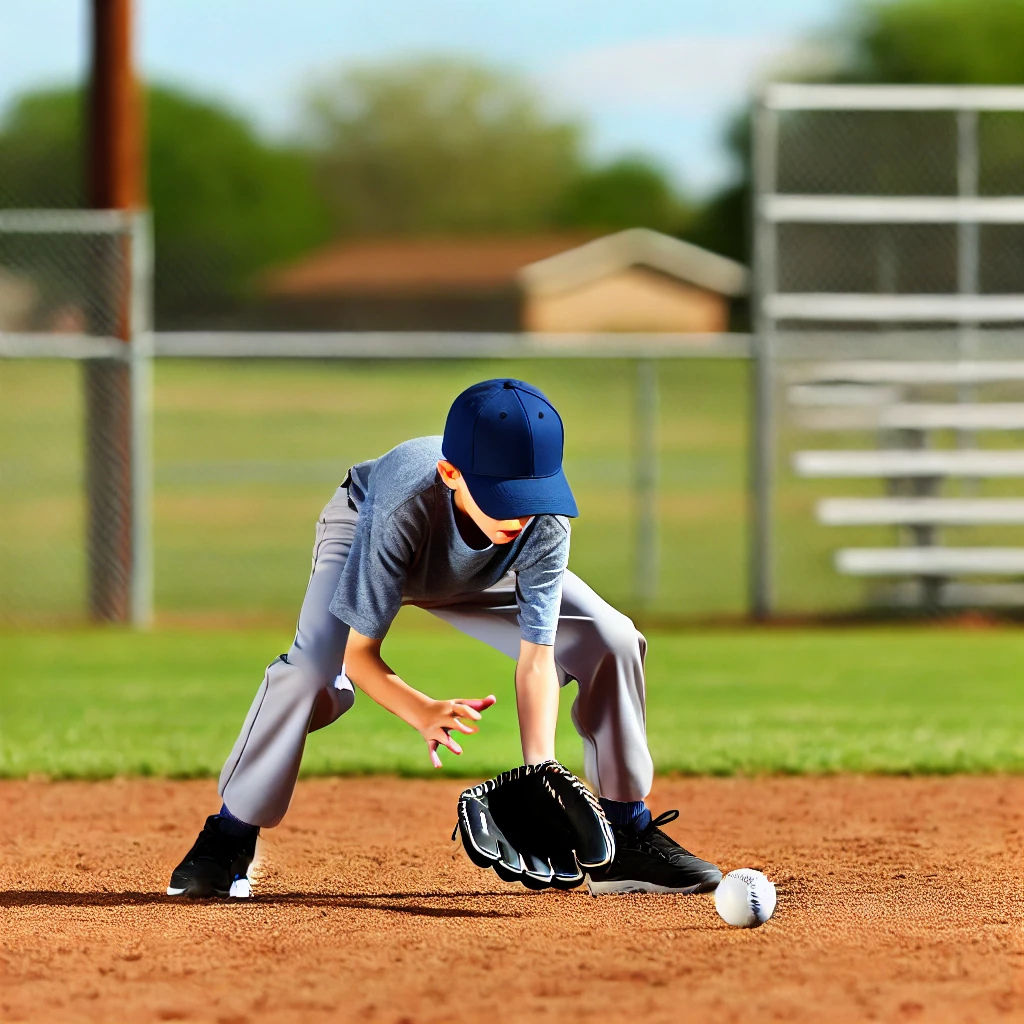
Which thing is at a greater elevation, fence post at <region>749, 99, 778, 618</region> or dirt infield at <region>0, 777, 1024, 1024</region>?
fence post at <region>749, 99, 778, 618</region>

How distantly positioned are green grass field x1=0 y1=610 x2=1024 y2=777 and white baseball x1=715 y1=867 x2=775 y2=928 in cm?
241

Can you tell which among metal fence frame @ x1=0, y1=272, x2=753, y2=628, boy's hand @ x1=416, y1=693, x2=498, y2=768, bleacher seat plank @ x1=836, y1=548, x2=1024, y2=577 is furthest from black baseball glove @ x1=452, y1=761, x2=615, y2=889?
bleacher seat plank @ x1=836, y1=548, x2=1024, y2=577

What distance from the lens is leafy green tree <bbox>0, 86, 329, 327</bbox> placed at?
52.0 metres

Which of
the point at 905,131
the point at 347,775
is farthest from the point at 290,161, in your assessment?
the point at 347,775

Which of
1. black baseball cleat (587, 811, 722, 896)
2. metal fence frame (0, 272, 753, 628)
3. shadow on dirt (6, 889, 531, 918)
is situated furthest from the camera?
metal fence frame (0, 272, 753, 628)

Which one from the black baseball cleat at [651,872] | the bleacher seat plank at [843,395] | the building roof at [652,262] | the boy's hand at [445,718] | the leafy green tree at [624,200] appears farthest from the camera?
the leafy green tree at [624,200]

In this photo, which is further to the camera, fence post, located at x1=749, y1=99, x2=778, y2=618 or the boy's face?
fence post, located at x1=749, y1=99, x2=778, y2=618

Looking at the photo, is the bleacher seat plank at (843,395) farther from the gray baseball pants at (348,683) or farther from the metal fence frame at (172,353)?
the gray baseball pants at (348,683)

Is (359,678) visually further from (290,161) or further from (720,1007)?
(290,161)

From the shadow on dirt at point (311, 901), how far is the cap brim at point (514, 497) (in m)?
1.03

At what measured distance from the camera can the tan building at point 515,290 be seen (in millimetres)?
54531

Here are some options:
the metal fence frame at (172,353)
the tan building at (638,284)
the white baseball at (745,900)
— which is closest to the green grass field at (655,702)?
the metal fence frame at (172,353)

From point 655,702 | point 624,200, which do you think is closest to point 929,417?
point 655,702

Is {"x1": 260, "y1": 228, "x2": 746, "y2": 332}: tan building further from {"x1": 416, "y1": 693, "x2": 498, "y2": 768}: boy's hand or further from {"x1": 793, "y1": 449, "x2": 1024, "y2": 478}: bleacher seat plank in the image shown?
{"x1": 416, "y1": 693, "x2": 498, "y2": 768}: boy's hand
